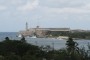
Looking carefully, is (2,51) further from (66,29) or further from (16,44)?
(66,29)

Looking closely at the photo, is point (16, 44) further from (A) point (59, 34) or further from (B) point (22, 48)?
(A) point (59, 34)

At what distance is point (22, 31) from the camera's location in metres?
164

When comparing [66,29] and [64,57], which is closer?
[64,57]

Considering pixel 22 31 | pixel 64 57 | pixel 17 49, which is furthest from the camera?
pixel 22 31

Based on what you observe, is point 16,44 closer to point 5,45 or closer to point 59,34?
point 5,45

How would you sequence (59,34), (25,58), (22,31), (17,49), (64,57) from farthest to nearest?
(22,31) < (59,34) < (17,49) < (64,57) < (25,58)

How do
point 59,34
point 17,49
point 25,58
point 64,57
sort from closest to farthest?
point 25,58 < point 64,57 < point 17,49 < point 59,34

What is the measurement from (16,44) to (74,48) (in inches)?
344

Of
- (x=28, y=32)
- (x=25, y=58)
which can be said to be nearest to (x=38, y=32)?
(x=28, y=32)

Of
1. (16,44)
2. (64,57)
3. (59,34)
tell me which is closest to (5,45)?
(16,44)

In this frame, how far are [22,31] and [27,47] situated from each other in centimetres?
11163

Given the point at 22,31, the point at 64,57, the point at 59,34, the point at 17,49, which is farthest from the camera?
the point at 22,31

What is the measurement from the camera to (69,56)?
4981cm

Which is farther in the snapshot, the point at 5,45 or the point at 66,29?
the point at 66,29
